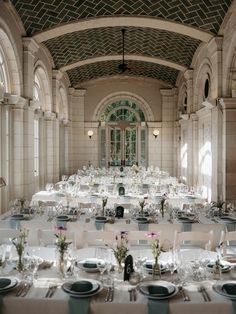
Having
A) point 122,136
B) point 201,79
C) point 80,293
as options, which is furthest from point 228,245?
point 122,136

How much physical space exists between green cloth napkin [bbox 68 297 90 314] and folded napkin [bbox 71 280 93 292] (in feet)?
0.51

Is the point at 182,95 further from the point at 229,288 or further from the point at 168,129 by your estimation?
the point at 229,288

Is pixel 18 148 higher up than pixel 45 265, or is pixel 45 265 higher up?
pixel 18 148

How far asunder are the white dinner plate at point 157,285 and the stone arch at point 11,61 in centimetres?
766

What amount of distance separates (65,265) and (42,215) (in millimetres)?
3730

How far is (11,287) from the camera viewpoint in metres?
3.95

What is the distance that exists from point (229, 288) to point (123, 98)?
17.8 meters

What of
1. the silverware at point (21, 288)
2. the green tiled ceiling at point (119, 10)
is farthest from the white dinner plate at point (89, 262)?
the green tiled ceiling at point (119, 10)

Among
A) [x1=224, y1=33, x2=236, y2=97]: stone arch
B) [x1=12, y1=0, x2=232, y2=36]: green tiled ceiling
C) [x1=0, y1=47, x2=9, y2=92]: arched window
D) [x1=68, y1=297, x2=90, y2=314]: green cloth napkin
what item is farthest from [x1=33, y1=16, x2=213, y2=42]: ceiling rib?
[x1=68, y1=297, x2=90, y2=314]: green cloth napkin

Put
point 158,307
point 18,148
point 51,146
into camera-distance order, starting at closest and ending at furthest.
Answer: point 158,307, point 18,148, point 51,146

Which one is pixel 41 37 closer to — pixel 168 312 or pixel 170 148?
pixel 168 312

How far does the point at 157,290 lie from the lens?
3.93 m

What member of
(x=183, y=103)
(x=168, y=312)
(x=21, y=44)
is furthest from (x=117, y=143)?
(x=168, y=312)

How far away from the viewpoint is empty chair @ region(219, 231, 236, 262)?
5.61 m
